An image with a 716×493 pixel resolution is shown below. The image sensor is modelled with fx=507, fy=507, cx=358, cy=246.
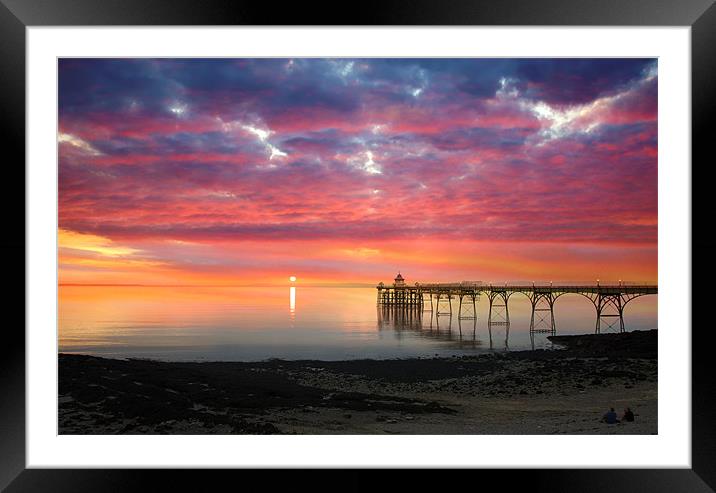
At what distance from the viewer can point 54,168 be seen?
305 cm

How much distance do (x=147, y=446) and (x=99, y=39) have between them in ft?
8.39

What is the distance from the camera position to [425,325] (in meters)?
22.6

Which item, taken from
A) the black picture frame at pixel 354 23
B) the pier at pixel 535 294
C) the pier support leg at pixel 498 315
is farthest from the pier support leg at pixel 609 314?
the black picture frame at pixel 354 23

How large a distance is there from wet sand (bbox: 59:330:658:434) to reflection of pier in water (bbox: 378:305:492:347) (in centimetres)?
684

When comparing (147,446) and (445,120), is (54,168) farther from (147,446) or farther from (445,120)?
(445,120)

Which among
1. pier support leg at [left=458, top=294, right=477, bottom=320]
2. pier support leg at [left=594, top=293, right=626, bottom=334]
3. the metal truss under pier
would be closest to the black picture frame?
the metal truss under pier

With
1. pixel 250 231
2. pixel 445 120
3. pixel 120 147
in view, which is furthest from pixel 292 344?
pixel 445 120

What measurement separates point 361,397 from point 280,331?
11277mm

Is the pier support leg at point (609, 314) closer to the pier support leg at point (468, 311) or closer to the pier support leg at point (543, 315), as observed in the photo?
the pier support leg at point (543, 315)

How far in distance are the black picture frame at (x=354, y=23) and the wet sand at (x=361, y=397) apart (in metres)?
2.75

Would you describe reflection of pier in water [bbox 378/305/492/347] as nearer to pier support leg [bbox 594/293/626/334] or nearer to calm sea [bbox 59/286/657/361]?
calm sea [bbox 59/286/657/361]

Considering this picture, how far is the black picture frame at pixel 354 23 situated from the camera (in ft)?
8.72

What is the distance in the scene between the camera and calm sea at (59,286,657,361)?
1415 cm

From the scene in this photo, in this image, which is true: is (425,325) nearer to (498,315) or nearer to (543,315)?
(498,315)
